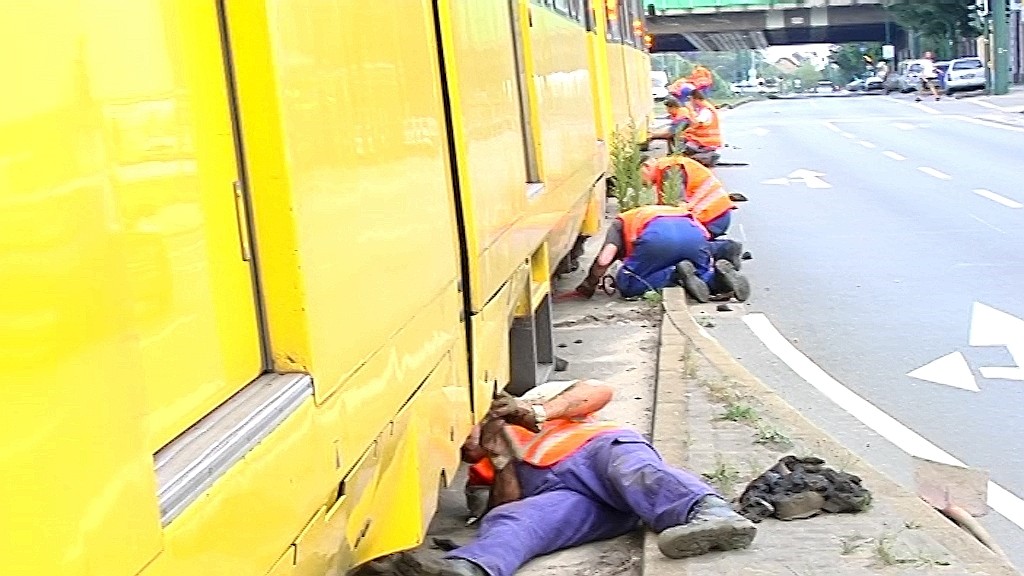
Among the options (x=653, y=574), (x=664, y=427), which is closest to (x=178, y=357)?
(x=653, y=574)

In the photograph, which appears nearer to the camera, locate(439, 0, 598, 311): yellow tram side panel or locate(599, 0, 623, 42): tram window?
locate(439, 0, 598, 311): yellow tram side panel

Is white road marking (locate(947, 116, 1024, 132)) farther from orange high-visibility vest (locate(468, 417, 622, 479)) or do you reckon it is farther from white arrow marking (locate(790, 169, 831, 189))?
orange high-visibility vest (locate(468, 417, 622, 479))

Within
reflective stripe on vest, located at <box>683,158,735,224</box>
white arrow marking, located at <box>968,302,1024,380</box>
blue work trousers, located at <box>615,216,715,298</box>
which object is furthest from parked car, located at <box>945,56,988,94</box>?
white arrow marking, located at <box>968,302,1024,380</box>

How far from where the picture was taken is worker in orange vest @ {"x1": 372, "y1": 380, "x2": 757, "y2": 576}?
195 inches

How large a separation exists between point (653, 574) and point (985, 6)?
53.8 m

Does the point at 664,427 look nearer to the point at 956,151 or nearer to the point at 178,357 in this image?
the point at 178,357

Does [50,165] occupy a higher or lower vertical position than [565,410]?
higher

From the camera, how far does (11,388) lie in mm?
1502

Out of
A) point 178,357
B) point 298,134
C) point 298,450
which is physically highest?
point 298,134

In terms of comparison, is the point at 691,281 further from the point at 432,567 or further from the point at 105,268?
the point at 105,268

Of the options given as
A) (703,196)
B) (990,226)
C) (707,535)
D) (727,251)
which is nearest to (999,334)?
(727,251)

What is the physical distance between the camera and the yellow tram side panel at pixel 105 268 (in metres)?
1.53

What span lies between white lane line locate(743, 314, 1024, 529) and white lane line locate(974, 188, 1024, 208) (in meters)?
7.27

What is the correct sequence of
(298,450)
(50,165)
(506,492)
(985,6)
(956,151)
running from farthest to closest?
(985,6), (956,151), (506,492), (298,450), (50,165)
